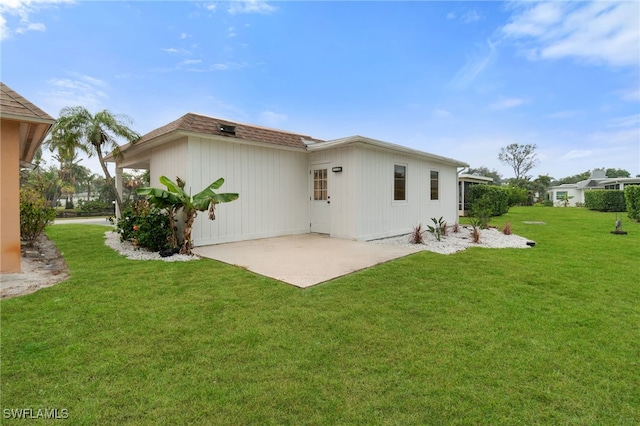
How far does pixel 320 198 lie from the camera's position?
9672mm

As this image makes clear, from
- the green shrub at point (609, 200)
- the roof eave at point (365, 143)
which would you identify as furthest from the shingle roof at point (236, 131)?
the green shrub at point (609, 200)

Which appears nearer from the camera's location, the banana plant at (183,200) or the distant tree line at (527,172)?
the banana plant at (183,200)

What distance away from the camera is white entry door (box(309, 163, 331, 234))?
935cm

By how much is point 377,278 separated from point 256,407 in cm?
312

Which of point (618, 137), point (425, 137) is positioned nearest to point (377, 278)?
point (425, 137)

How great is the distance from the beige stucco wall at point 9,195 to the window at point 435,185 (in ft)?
39.3

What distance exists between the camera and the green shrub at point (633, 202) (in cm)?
1482

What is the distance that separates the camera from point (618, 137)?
2575 cm

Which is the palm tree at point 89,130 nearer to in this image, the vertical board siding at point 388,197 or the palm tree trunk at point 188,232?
the palm tree trunk at point 188,232

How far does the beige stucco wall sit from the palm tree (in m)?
5.25

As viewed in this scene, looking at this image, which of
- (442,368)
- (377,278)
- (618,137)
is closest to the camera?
(442,368)

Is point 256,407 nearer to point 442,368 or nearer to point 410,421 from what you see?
point 410,421

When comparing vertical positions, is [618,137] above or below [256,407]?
above

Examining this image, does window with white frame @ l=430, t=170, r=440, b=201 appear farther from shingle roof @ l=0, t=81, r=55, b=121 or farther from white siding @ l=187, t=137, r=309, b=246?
shingle roof @ l=0, t=81, r=55, b=121
